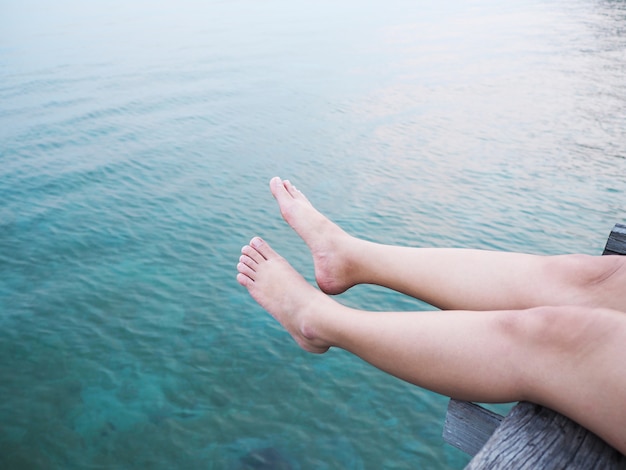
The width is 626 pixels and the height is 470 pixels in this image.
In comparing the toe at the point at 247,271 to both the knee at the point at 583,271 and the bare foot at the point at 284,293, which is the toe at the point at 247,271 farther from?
the knee at the point at 583,271

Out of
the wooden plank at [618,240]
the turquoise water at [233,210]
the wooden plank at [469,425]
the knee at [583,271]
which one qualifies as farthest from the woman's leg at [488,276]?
the turquoise water at [233,210]

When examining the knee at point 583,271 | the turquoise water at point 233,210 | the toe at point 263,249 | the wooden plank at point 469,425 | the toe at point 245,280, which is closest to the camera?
the wooden plank at point 469,425

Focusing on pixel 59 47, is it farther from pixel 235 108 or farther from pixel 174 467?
pixel 174 467

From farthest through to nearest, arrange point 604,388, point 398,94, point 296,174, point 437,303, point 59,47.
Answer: point 59,47 < point 398,94 < point 296,174 < point 437,303 < point 604,388

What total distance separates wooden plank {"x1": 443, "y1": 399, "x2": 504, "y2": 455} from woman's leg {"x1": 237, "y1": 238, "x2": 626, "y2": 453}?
40mm

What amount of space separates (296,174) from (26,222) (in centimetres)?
351

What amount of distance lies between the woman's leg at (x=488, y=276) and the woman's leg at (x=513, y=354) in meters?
0.28

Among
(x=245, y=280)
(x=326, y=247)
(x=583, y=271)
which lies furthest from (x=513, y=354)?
(x=245, y=280)

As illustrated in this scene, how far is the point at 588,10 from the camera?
93.7ft

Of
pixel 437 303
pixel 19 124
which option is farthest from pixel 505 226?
pixel 19 124

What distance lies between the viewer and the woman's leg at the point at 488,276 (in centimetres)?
152

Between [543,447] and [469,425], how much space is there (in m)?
0.33

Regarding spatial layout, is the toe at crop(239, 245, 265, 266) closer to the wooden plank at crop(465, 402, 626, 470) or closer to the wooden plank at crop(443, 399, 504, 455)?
the wooden plank at crop(443, 399, 504, 455)

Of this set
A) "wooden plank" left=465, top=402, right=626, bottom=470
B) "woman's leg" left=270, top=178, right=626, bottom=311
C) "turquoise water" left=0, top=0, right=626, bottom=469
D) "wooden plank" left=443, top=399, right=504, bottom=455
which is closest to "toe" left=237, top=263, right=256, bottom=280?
"woman's leg" left=270, top=178, right=626, bottom=311
